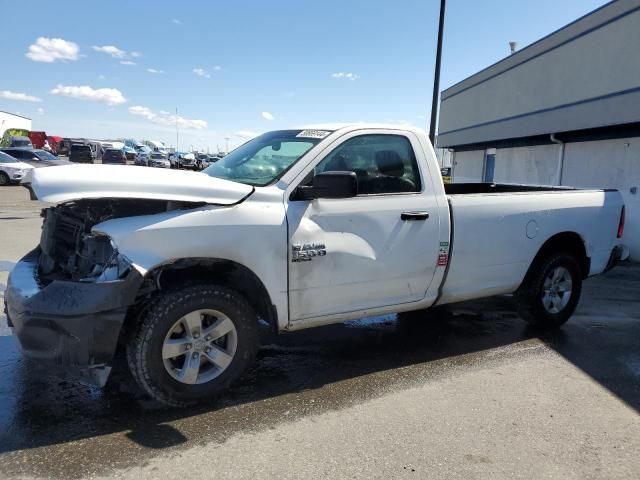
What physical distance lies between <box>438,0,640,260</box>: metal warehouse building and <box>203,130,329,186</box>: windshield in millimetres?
8827

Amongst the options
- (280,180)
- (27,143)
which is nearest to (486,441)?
(280,180)

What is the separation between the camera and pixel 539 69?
14.2 metres

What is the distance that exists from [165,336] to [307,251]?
3.69 ft

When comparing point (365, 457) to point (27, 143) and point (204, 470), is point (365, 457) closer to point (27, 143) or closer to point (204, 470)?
point (204, 470)

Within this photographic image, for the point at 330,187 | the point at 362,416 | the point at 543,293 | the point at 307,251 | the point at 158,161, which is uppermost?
the point at 330,187

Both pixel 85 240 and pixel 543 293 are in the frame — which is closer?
pixel 85 240

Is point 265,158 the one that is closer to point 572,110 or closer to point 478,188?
point 478,188

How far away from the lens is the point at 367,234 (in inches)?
154

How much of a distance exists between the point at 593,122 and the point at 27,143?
47997mm

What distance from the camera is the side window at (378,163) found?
3.99 m

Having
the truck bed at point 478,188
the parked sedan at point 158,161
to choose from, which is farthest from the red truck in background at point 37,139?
the truck bed at point 478,188

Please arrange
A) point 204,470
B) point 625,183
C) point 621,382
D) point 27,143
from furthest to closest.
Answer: point 27,143, point 625,183, point 621,382, point 204,470

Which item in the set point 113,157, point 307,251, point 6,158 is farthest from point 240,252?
point 113,157

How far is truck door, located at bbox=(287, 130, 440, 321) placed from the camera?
3.67 metres
